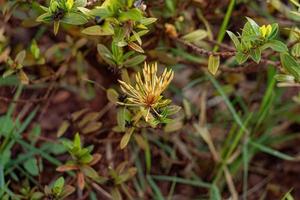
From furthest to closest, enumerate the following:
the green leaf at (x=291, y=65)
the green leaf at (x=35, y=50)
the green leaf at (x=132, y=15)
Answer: the green leaf at (x=35, y=50) → the green leaf at (x=291, y=65) → the green leaf at (x=132, y=15)

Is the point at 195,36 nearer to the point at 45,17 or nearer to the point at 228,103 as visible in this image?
the point at 228,103

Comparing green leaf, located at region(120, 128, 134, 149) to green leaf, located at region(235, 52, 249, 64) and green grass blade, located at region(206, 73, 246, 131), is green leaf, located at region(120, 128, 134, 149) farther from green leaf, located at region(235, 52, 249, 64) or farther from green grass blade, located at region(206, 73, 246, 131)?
green grass blade, located at region(206, 73, 246, 131)

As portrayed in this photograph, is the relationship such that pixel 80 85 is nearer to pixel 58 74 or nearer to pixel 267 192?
pixel 58 74

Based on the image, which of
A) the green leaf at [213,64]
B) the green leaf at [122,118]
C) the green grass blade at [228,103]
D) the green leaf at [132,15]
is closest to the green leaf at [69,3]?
the green leaf at [132,15]

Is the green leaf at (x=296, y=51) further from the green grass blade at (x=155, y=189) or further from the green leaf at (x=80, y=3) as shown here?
the green grass blade at (x=155, y=189)

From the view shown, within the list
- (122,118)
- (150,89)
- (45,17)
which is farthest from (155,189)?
(45,17)

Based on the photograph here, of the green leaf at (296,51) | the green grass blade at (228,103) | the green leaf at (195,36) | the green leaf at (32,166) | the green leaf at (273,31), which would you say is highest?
the green leaf at (273,31)

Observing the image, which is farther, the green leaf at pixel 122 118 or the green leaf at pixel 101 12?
the green leaf at pixel 122 118
